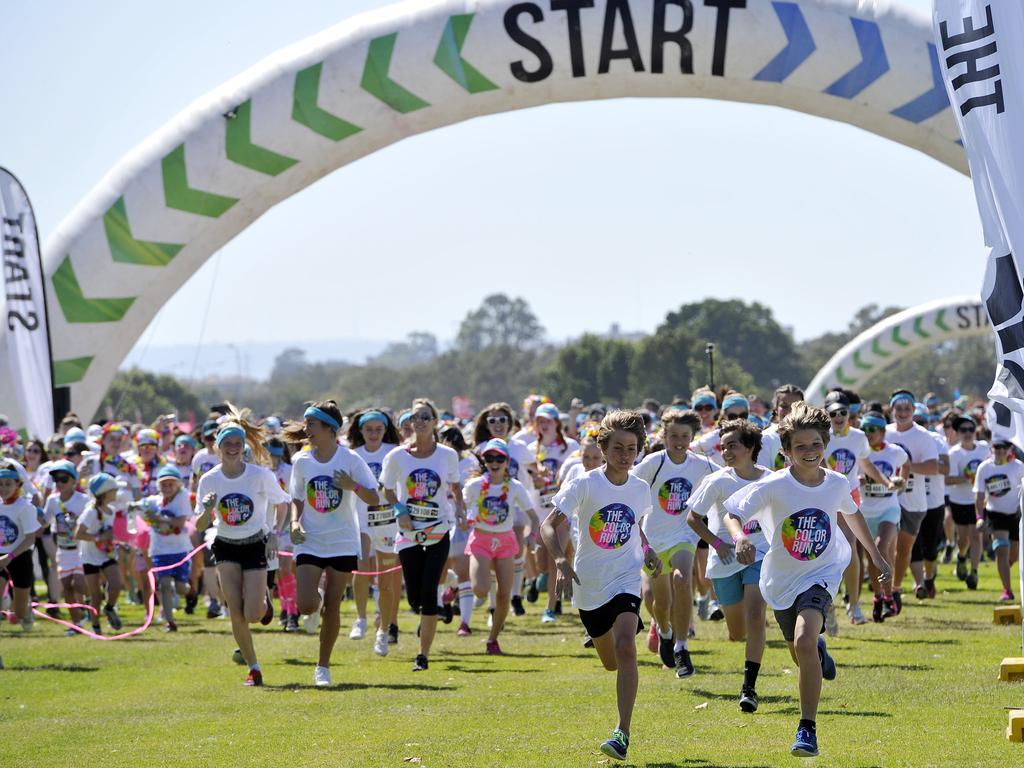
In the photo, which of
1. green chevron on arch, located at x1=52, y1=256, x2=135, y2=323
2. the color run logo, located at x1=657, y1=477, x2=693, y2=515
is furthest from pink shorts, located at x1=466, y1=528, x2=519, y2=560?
green chevron on arch, located at x1=52, y1=256, x2=135, y2=323

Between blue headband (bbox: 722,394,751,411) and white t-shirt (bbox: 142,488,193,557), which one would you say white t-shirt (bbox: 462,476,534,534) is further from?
white t-shirt (bbox: 142,488,193,557)

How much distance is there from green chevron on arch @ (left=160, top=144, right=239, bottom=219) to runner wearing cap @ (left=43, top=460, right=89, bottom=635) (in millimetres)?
4529

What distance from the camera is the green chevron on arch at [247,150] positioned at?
19406mm

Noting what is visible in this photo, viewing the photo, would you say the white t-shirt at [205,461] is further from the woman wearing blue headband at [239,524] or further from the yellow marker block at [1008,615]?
the yellow marker block at [1008,615]

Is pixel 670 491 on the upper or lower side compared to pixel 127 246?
lower

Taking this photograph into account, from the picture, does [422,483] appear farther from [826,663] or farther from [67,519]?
[67,519]

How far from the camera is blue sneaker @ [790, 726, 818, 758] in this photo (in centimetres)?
788

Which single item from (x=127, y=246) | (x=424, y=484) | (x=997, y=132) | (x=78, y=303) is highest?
(x=127, y=246)

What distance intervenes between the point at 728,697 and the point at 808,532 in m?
2.47

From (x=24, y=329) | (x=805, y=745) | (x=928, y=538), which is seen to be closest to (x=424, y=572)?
(x=805, y=745)

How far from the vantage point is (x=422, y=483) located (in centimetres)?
1282

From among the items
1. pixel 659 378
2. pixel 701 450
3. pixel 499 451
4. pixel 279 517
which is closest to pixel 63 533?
pixel 279 517

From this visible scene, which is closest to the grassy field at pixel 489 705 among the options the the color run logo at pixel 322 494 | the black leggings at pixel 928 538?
the the color run logo at pixel 322 494

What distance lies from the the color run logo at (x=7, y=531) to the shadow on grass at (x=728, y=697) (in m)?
6.44
